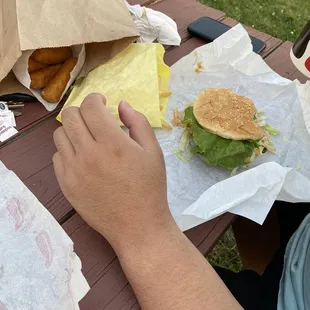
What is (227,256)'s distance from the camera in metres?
1.71

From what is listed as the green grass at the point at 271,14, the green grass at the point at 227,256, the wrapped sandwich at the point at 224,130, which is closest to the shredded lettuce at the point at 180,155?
the wrapped sandwich at the point at 224,130

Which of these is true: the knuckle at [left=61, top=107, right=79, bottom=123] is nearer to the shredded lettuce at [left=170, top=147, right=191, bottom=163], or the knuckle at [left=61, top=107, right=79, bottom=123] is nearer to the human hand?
the human hand

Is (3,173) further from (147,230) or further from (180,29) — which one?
(180,29)

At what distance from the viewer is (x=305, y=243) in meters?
0.84

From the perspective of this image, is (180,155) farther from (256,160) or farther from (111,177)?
(111,177)

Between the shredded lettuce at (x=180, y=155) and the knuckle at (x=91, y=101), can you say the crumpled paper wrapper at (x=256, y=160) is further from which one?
the knuckle at (x=91, y=101)

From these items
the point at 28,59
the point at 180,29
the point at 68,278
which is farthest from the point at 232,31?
the point at 68,278

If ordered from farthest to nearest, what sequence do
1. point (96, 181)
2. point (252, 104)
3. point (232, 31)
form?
point (232, 31)
point (252, 104)
point (96, 181)

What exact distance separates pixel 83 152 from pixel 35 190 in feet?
A: 0.49

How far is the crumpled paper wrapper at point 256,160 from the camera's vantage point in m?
0.84

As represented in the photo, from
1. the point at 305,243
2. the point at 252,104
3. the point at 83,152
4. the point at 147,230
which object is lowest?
the point at 305,243

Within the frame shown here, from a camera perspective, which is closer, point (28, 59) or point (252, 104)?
point (28, 59)

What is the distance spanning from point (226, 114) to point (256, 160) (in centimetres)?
12

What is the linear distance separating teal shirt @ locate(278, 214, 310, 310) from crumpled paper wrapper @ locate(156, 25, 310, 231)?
77 millimetres
